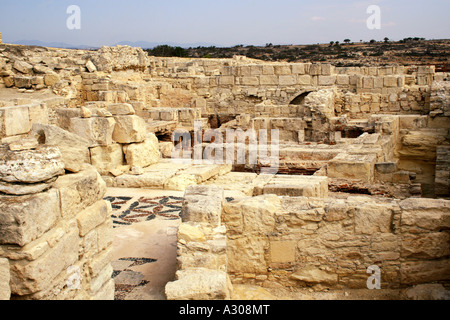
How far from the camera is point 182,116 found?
14.3 meters

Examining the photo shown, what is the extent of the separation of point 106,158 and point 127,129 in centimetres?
56

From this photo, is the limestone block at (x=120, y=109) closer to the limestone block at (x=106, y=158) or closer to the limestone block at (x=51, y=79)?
the limestone block at (x=106, y=158)

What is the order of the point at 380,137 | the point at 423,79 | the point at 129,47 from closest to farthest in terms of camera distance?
the point at 380,137
the point at 423,79
the point at 129,47

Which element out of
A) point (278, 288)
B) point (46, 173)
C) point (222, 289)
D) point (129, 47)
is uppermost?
point (129, 47)

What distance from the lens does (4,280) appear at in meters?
2.31

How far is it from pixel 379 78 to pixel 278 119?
13.2 ft

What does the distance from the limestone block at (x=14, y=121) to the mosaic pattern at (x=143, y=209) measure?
4.86 feet

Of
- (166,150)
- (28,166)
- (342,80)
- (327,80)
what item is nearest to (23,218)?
(28,166)

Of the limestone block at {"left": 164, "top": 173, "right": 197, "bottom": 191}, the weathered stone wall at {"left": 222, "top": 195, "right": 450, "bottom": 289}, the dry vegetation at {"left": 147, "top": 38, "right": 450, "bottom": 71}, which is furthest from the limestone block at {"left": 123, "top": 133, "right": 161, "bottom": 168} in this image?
the dry vegetation at {"left": 147, "top": 38, "right": 450, "bottom": 71}

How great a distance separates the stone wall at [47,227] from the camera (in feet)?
7.89

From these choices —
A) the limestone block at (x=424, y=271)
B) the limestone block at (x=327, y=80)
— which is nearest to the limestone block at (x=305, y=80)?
the limestone block at (x=327, y=80)

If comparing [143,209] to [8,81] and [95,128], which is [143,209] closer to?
[95,128]
